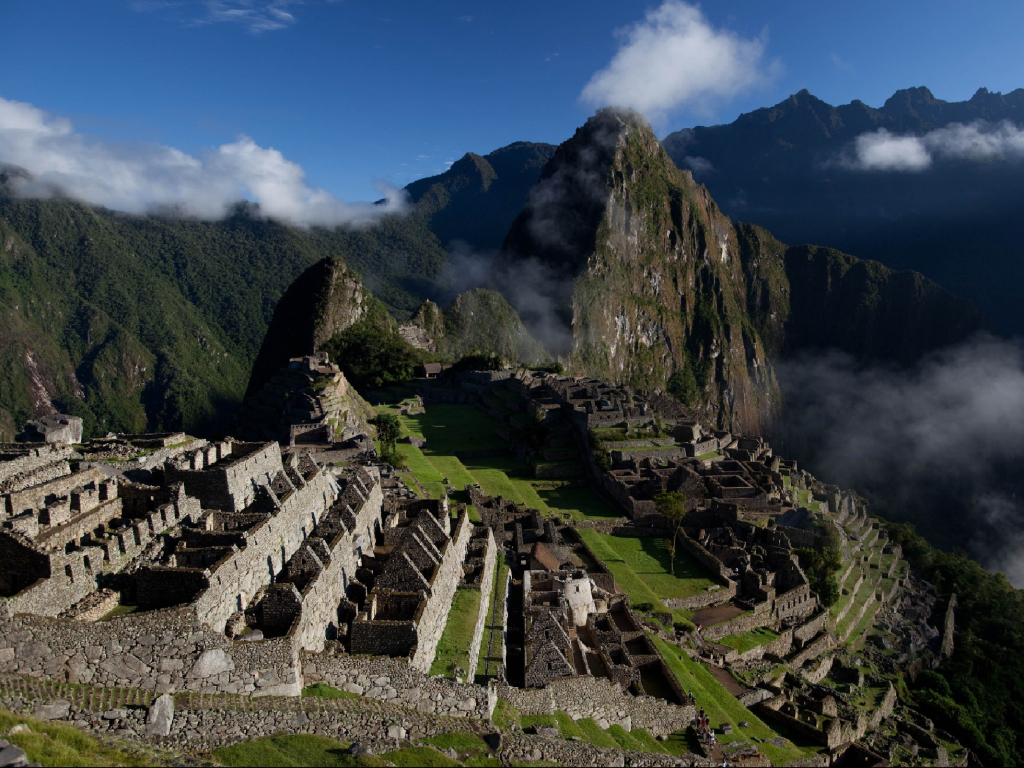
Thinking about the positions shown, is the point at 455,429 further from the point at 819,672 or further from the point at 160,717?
the point at 160,717

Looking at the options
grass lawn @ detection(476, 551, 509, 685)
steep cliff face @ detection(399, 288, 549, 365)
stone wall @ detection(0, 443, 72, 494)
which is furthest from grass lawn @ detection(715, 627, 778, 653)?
steep cliff face @ detection(399, 288, 549, 365)

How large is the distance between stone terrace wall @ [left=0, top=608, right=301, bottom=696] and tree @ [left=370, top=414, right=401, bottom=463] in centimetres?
2448

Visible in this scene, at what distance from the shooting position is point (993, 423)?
157125mm

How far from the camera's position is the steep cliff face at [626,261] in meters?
168

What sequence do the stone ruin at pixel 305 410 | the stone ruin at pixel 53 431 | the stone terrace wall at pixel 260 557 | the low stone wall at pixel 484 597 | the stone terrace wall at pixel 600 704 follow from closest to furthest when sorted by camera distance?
the stone terrace wall at pixel 260 557 < the stone terrace wall at pixel 600 704 < the low stone wall at pixel 484 597 < the stone ruin at pixel 53 431 < the stone ruin at pixel 305 410

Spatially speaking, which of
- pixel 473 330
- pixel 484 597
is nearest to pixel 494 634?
pixel 484 597

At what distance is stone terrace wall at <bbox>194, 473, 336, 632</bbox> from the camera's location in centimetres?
1244

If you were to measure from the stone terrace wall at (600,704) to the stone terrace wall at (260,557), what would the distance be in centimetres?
568

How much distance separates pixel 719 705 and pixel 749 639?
27.6 feet

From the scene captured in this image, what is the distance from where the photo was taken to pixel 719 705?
68.4ft

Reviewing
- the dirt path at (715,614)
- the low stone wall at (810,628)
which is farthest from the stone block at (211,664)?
the low stone wall at (810,628)

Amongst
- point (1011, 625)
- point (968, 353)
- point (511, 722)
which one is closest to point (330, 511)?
point (511, 722)

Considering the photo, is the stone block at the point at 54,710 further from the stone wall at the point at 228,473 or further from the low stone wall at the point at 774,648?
the low stone wall at the point at 774,648

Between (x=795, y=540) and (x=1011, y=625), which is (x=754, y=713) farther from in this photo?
(x=1011, y=625)
